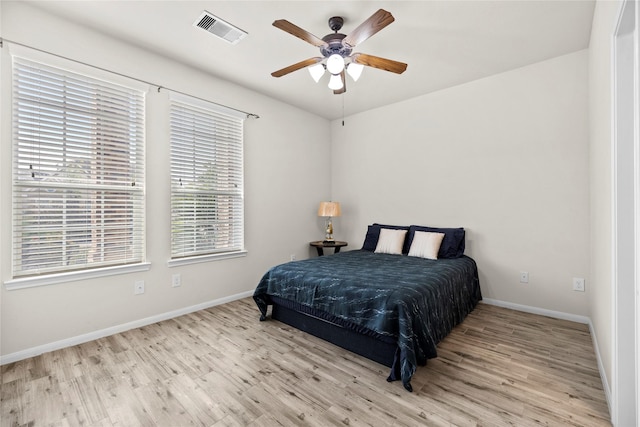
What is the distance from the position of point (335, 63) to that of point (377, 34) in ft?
2.01

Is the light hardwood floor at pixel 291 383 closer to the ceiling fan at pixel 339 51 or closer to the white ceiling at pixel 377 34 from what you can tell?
the ceiling fan at pixel 339 51

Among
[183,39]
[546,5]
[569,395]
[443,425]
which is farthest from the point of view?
[183,39]

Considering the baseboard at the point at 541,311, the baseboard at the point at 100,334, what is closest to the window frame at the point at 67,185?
the baseboard at the point at 100,334

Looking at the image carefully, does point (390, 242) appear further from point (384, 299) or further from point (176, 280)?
point (176, 280)

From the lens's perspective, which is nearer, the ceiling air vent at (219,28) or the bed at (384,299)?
the bed at (384,299)

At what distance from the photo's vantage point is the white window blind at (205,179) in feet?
10.4

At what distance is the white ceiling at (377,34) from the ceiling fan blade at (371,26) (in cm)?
31

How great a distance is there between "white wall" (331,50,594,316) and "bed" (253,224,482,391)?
40cm

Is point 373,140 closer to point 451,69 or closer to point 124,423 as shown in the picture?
point 451,69

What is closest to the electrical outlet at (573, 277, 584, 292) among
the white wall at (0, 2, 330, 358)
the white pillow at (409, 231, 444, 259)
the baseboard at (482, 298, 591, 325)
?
the baseboard at (482, 298, 591, 325)

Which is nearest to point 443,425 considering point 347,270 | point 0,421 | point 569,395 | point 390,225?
point 569,395

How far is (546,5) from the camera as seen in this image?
2.25 metres

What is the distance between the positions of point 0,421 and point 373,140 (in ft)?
15.1

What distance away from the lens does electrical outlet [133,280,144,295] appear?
2.84m
